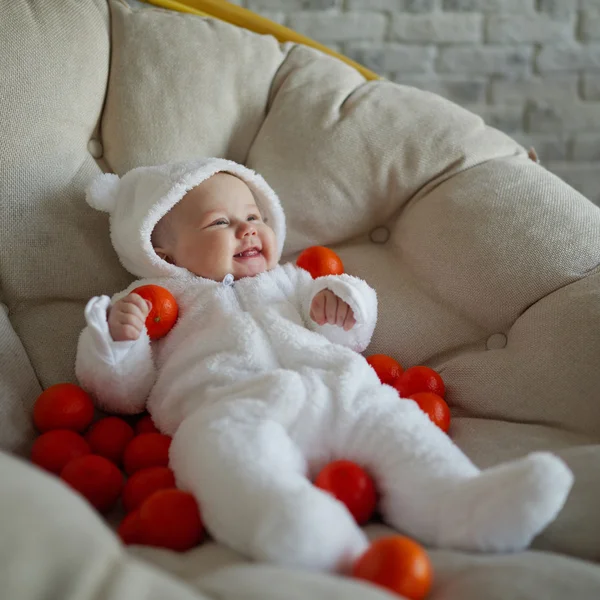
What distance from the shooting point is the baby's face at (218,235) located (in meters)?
1.24

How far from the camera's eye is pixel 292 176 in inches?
56.9

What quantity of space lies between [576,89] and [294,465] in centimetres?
192

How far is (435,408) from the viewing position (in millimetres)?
1126

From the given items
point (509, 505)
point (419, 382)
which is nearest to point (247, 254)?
A: point (419, 382)

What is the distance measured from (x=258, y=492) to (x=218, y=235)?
550mm

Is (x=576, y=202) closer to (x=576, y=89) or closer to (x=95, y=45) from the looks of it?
(x=95, y=45)

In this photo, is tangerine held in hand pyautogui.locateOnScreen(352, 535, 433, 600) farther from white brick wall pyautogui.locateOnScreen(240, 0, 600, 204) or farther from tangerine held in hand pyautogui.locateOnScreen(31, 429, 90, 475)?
white brick wall pyautogui.locateOnScreen(240, 0, 600, 204)

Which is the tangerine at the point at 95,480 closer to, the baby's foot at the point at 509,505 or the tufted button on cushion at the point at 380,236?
the baby's foot at the point at 509,505

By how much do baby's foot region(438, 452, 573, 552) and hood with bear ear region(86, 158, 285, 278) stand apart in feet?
2.18

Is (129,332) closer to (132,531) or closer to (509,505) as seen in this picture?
(132,531)

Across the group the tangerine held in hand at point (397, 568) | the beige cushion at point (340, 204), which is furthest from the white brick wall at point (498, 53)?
the tangerine held in hand at point (397, 568)

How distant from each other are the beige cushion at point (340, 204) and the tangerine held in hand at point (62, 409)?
0.03 meters

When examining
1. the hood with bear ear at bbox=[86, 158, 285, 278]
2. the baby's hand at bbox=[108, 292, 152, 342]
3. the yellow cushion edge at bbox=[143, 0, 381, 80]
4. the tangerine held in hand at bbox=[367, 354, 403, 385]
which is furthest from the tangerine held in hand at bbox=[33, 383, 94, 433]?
the yellow cushion edge at bbox=[143, 0, 381, 80]

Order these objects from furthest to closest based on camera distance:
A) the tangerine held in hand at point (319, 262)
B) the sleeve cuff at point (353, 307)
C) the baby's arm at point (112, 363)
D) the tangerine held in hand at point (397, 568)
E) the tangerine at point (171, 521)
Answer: the tangerine held in hand at point (319, 262) → the sleeve cuff at point (353, 307) → the baby's arm at point (112, 363) → the tangerine at point (171, 521) → the tangerine held in hand at point (397, 568)
